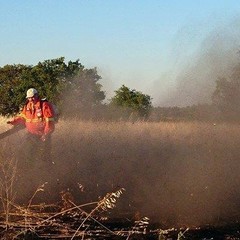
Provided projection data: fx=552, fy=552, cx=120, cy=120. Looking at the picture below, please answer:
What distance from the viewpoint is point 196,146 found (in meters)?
16.6

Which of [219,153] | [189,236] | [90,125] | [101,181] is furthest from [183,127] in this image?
[189,236]

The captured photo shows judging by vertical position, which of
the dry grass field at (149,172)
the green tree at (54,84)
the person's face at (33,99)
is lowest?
the dry grass field at (149,172)

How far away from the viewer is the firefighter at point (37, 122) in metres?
10.3

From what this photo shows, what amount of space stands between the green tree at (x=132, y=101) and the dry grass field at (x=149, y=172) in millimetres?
25246

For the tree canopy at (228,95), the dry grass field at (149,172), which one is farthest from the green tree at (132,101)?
the dry grass field at (149,172)

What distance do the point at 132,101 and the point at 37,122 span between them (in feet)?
121

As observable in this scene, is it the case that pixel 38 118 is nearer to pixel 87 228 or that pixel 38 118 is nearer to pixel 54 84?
pixel 87 228

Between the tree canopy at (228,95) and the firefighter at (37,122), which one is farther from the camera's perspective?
the tree canopy at (228,95)

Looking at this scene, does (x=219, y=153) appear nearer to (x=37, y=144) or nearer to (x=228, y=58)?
(x=37, y=144)

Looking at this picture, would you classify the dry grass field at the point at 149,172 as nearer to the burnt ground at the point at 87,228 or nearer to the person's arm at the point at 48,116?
the burnt ground at the point at 87,228

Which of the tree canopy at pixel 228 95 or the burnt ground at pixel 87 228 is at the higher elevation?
the tree canopy at pixel 228 95

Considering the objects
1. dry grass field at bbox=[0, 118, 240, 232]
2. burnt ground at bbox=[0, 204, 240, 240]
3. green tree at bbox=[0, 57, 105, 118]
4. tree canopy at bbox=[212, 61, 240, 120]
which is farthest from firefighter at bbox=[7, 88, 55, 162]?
green tree at bbox=[0, 57, 105, 118]

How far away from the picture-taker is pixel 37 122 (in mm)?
10461

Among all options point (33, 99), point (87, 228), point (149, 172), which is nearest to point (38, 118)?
point (33, 99)
